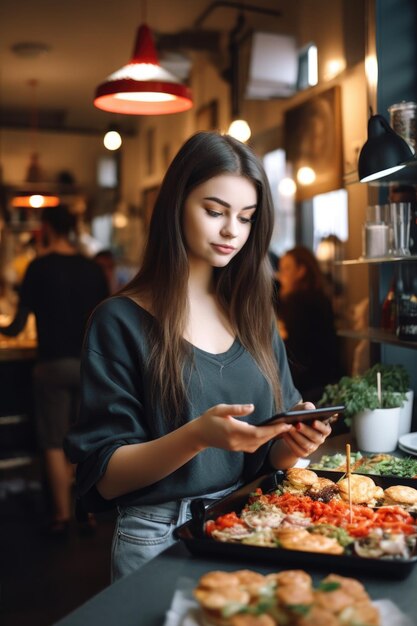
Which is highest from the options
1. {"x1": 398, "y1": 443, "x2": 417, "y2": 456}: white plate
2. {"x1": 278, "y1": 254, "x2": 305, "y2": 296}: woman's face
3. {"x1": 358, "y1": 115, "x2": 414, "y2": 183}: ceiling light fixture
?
{"x1": 358, "y1": 115, "x2": 414, "y2": 183}: ceiling light fixture

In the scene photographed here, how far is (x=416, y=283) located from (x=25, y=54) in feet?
18.2

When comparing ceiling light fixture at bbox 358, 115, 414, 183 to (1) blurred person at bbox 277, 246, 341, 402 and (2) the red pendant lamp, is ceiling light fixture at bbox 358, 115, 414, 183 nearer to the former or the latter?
(2) the red pendant lamp

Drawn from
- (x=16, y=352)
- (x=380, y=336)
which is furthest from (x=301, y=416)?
(x=16, y=352)

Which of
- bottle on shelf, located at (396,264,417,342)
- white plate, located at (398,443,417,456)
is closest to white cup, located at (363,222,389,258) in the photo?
bottle on shelf, located at (396,264,417,342)

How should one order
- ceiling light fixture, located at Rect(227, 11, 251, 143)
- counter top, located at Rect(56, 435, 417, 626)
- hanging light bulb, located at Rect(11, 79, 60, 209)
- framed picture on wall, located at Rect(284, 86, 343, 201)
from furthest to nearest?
hanging light bulb, located at Rect(11, 79, 60, 209) → ceiling light fixture, located at Rect(227, 11, 251, 143) → framed picture on wall, located at Rect(284, 86, 343, 201) → counter top, located at Rect(56, 435, 417, 626)

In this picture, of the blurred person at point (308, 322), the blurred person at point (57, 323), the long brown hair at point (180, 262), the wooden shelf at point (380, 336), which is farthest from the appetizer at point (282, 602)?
the blurred person at point (57, 323)

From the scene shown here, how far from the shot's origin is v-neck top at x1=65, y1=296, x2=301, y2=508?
171 cm

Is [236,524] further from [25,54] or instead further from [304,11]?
[25,54]

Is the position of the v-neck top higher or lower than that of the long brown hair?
lower

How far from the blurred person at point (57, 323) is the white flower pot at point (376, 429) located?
2393 millimetres

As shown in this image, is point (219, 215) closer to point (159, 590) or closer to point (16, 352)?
point (159, 590)

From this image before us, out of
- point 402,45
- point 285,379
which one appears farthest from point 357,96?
point 285,379

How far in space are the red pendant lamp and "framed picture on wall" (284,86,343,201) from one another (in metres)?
0.84

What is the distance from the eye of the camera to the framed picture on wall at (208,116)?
256 inches
